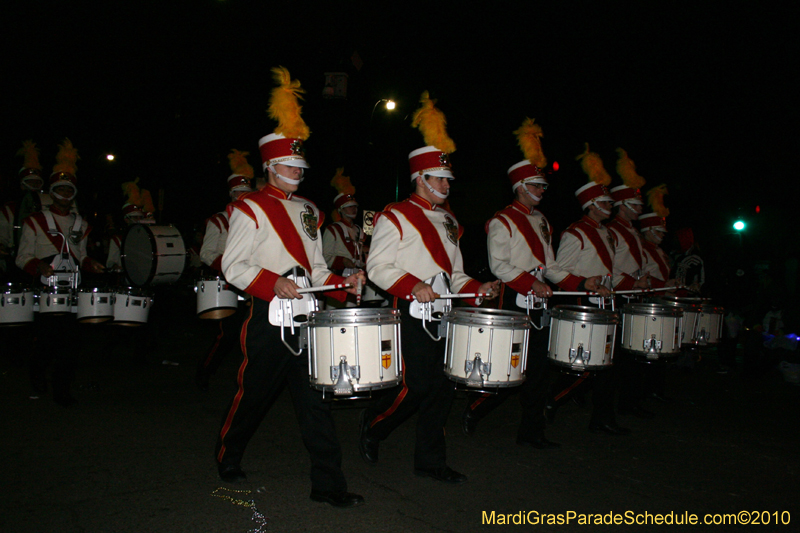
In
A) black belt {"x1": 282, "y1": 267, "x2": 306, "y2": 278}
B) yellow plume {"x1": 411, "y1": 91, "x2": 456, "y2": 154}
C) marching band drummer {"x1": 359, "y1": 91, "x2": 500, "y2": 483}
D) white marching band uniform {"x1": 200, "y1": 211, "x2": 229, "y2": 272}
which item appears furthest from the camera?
white marching band uniform {"x1": 200, "y1": 211, "x2": 229, "y2": 272}

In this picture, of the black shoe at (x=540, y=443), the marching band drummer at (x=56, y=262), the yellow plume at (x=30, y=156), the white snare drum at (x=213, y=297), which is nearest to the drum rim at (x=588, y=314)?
the black shoe at (x=540, y=443)

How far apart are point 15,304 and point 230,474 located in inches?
131

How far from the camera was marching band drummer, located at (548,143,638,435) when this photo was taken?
527 centimetres

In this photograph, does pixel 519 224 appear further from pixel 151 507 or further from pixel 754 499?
pixel 151 507

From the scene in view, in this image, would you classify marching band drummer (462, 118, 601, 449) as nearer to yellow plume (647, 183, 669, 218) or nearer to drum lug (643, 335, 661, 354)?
drum lug (643, 335, 661, 354)

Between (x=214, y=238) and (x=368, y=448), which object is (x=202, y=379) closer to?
(x=214, y=238)

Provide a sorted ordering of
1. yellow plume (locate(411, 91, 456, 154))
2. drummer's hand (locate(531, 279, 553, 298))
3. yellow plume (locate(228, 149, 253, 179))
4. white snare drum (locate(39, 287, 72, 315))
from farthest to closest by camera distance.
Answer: yellow plume (locate(228, 149, 253, 179))
white snare drum (locate(39, 287, 72, 315))
drummer's hand (locate(531, 279, 553, 298))
yellow plume (locate(411, 91, 456, 154))

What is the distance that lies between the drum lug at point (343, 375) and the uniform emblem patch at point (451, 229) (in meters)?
1.30

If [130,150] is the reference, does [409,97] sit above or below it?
above

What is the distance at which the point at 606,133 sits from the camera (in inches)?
522

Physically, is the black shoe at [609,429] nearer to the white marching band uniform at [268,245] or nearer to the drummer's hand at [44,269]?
the white marching band uniform at [268,245]

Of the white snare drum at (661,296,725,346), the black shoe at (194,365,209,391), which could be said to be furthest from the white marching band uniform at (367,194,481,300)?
the black shoe at (194,365,209,391)

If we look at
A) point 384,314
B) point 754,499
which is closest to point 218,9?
point 384,314

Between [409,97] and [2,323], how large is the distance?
13151 mm
